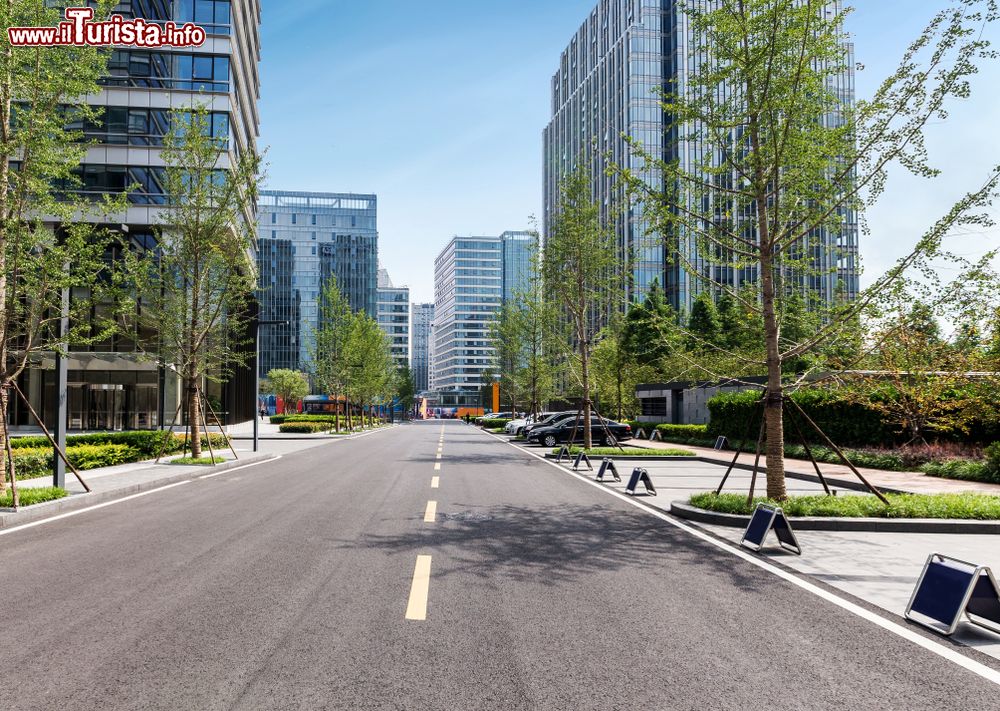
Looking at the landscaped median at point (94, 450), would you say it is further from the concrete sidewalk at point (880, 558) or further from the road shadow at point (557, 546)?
the concrete sidewalk at point (880, 558)

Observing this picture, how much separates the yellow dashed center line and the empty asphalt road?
30mm

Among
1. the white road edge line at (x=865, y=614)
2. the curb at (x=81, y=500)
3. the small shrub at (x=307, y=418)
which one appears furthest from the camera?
the small shrub at (x=307, y=418)

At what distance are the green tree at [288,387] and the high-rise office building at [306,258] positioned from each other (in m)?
25.2

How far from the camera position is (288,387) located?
9869 centimetres

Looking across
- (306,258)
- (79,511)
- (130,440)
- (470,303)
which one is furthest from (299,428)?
(470,303)

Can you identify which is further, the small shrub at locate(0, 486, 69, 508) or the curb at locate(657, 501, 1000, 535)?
the small shrub at locate(0, 486, 69, 508)

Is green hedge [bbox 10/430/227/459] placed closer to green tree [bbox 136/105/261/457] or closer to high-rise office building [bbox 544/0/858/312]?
green tree [bbox 136/105/261/457]

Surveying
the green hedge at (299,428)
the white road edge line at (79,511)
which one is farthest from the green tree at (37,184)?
the green hedge at (299,428)

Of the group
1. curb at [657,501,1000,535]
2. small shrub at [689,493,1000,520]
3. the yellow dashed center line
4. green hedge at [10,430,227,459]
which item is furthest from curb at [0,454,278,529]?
curb at [657,501,1000,535]

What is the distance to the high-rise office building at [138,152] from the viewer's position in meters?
38.1

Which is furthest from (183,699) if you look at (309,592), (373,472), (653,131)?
(653,131)

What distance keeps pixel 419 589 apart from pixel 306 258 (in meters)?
137

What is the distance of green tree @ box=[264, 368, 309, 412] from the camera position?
98750 mm

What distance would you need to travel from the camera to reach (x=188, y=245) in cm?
2044
